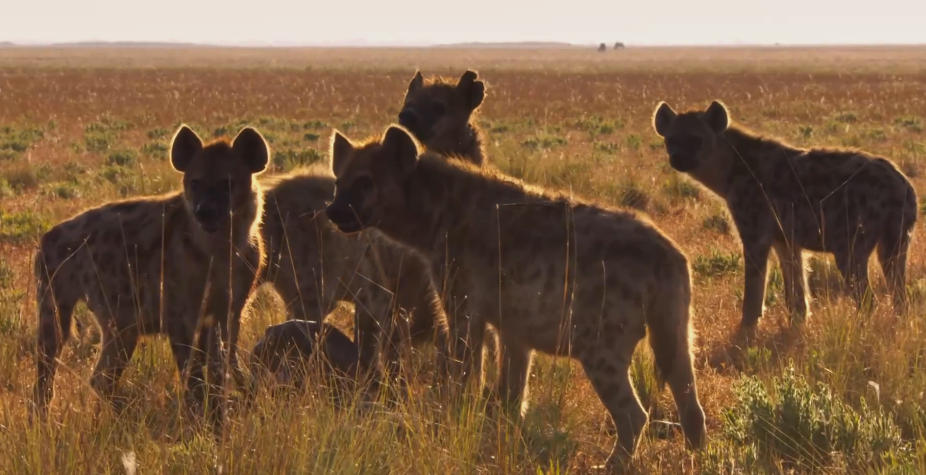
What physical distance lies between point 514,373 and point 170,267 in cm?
177

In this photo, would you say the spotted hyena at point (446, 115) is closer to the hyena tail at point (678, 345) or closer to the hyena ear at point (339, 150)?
the hyena ear at point (339, 150)

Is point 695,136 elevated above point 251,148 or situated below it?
below

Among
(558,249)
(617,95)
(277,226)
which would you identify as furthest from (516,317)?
(617,95)

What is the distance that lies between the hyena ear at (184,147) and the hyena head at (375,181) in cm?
81

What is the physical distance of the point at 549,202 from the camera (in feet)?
17.9

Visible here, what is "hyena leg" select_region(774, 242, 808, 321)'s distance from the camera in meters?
7.98

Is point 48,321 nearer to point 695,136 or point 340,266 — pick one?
point 340,266

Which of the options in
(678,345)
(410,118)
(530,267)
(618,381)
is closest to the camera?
(618,381)

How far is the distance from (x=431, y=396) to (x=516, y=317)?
59cm

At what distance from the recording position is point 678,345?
5.02 meters

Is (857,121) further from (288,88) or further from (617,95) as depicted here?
(288,88)

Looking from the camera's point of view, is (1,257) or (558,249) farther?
(1,257)

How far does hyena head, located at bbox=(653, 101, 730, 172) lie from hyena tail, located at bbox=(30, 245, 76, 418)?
4.58m

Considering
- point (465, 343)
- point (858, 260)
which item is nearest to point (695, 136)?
point (858, 260)
